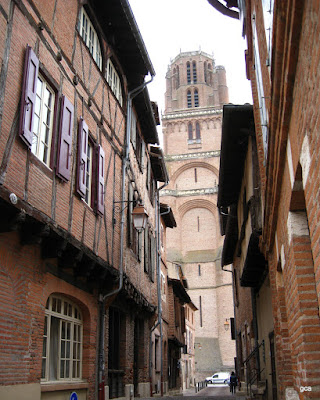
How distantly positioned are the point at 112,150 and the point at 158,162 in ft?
24.0

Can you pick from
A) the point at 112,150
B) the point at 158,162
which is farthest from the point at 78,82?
the point at 158,162

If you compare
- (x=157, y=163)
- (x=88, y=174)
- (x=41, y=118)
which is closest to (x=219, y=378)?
(x=157, y=163)

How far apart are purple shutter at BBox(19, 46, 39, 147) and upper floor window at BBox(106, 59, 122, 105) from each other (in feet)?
15.8

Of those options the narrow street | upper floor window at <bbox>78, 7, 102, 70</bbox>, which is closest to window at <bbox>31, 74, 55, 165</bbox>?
upper floor window at <bbox>78, 7, 102, 70</bbox>

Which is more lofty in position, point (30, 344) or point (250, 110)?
point (250, 110)

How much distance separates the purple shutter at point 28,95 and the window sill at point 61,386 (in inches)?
142

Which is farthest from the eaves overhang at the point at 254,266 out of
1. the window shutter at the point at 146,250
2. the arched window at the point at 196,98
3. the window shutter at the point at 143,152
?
the arched window at the point at 196,98

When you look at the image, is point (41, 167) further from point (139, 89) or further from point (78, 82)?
point (139, 89)

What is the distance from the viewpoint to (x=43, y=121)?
7.47m

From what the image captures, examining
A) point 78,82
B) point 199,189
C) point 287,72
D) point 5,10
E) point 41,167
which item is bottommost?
point 287,72

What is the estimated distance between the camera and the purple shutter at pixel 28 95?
21.0ft

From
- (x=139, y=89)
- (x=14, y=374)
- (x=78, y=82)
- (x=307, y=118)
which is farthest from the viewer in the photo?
(x=139, y=89)

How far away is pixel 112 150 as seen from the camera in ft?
37.6

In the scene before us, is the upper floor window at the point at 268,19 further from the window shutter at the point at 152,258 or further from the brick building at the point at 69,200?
the window shutter at the point at 152,258
